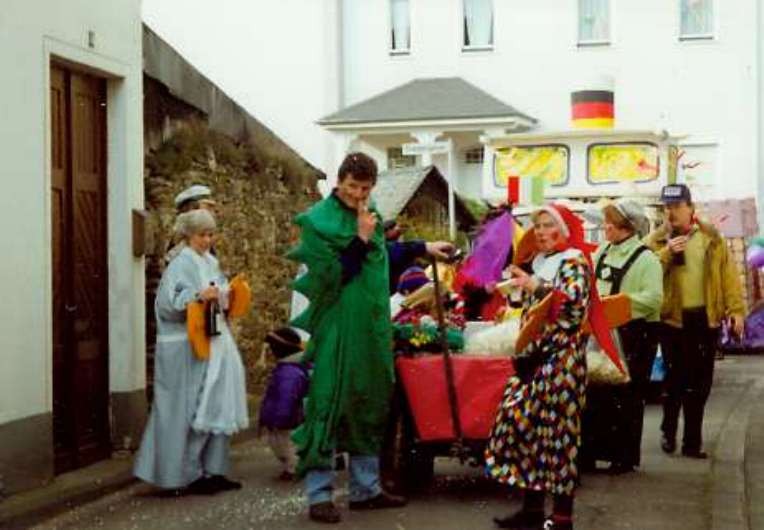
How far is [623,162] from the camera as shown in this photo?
16.3m

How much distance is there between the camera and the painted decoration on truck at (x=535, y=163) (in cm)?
1641

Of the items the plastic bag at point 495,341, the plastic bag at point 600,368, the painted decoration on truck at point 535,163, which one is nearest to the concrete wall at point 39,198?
the plastic bag at point 495,341

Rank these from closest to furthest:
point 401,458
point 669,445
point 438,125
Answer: point 401,458 < point 669,445 < point 438,125

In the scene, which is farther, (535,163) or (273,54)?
(273,54)

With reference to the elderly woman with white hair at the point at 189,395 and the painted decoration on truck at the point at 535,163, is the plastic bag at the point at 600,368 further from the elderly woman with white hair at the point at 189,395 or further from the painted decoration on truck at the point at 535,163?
the painted decoration on truck at the point at 535,163

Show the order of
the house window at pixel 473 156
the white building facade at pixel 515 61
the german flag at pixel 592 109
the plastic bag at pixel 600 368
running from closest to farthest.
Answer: the plastic bag at pixel 600 368 < the german flag at pixel 592 109 < the white building facade at pixel 515 61 < the house window at pixel 473 156

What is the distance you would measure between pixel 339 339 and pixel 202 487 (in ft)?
5.93

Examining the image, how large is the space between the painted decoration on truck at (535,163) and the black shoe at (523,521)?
8.39 m

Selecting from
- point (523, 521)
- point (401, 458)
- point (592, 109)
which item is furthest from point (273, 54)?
point (523, 521)

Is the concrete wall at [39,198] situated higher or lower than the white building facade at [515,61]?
lower

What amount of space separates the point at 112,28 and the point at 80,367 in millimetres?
2490

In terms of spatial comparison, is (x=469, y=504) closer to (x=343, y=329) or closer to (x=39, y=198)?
(x=343, y=329)

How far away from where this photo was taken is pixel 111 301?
11164 mm

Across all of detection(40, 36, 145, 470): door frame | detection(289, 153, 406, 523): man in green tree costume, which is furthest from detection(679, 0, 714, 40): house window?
detection(289, 153, 406, 523): man in green tree costume
